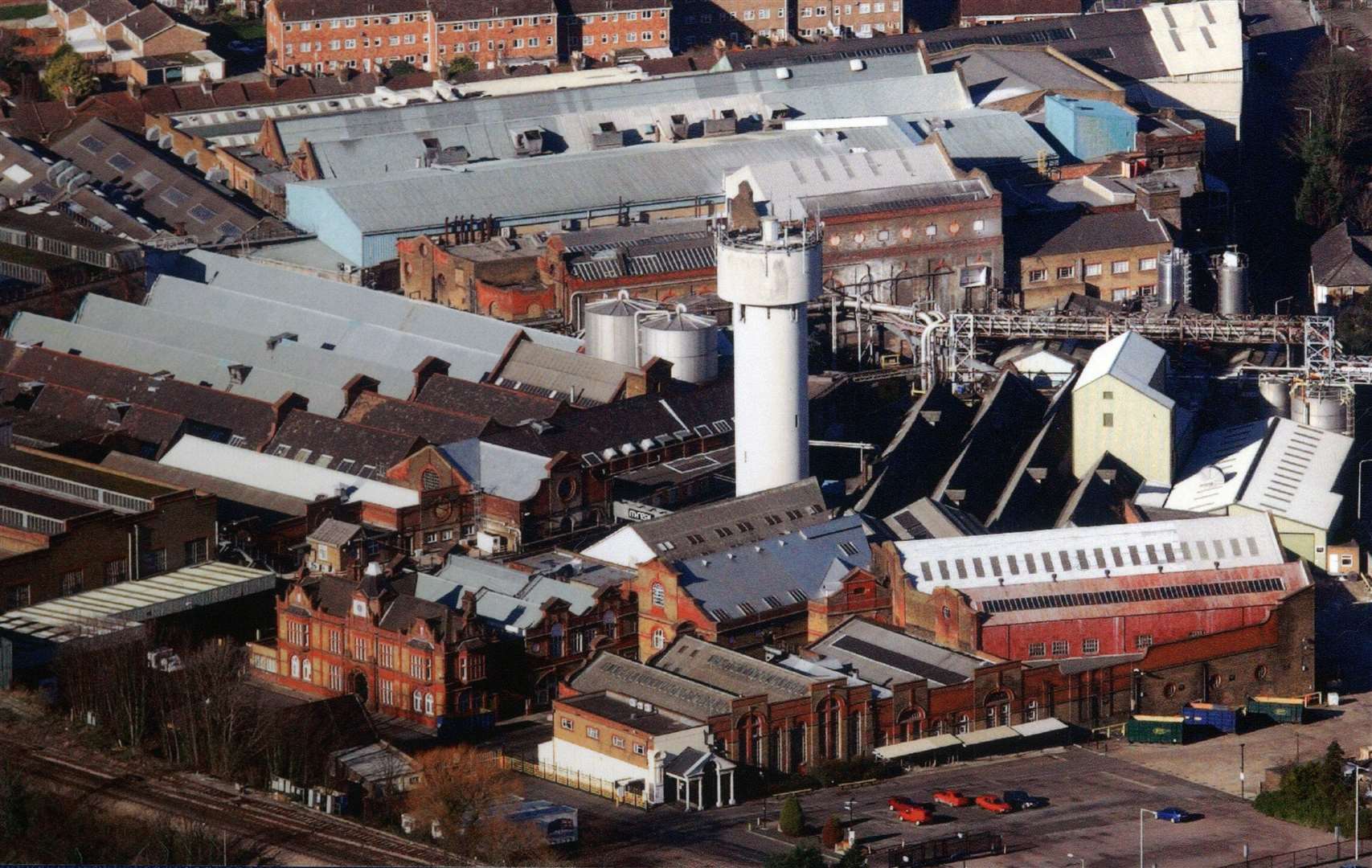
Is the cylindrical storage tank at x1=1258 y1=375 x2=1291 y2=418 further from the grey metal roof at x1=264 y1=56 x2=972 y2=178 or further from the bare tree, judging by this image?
the bare tree

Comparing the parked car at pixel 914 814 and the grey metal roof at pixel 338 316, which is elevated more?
the grey metal roof at pixel 338 316

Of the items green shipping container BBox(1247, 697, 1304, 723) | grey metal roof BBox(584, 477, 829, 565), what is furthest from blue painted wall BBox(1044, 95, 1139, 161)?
green shipping container BBox(1247, 697, 1304, 723)

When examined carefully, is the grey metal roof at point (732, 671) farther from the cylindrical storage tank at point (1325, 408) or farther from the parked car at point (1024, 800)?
the cylindrical storage tank at point (1325, 408)

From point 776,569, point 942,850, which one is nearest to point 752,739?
point 942,850

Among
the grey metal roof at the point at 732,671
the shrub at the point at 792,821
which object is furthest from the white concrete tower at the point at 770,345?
the shrub at the point at 792,821

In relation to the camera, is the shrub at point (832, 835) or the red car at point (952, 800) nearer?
the shrub at point (832, 835)

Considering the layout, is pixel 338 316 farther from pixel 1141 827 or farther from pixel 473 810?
pixel 1141 827

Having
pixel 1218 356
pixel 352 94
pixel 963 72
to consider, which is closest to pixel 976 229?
pixel 1218 356
